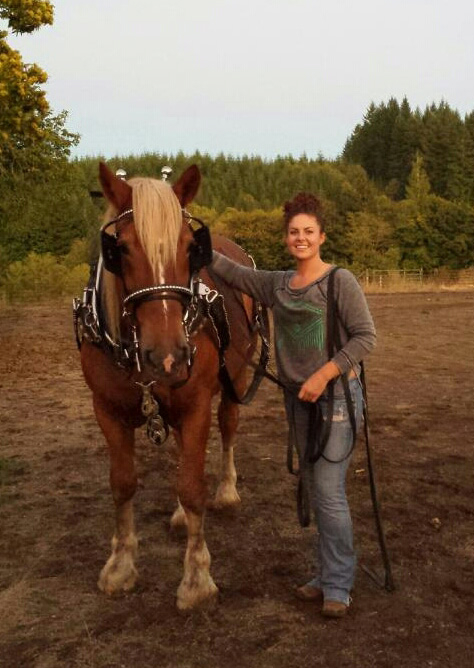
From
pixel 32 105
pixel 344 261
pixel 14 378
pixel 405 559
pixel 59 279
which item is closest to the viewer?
pixel 405 559

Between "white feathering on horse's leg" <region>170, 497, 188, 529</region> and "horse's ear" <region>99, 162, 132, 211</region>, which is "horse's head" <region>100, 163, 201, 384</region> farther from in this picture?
"white feathering on horse's leg" <region>170, 497, 188, 529</region>

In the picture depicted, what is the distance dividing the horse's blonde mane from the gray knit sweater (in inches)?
27.9

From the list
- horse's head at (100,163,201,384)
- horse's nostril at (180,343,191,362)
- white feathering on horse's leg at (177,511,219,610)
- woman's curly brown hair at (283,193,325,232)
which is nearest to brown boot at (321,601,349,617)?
white feathering on horse's leg at (177,511,219,610)

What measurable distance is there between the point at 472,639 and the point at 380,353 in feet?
32.5

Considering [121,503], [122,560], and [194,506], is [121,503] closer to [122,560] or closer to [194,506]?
[122,560]

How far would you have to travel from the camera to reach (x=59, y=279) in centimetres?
3106

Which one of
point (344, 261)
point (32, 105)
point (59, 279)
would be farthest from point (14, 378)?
point (344, 261)

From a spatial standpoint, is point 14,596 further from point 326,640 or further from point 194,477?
point 326,640

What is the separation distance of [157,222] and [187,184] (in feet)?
1.59

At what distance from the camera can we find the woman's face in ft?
11.4

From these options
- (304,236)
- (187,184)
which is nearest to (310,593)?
(304,236)

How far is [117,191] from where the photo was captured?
3.29 m

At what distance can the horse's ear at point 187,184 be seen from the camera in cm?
345

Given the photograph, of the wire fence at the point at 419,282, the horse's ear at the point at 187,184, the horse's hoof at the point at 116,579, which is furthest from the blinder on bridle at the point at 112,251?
the wire fence at the point at 419,282
